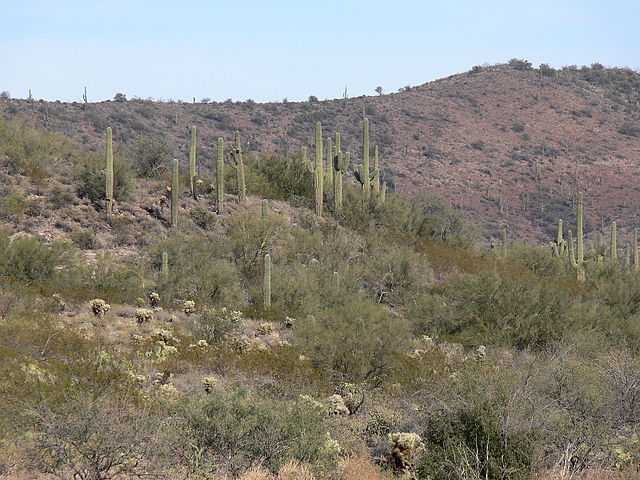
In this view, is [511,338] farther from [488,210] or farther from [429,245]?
[488,210]

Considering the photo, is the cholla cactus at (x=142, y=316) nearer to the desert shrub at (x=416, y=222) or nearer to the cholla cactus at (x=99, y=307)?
the cholla cactus at (x=99, y=307)

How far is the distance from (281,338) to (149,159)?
15228mm

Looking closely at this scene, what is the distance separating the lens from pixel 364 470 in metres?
8.96

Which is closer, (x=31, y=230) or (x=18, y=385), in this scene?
(x=18, y=385)

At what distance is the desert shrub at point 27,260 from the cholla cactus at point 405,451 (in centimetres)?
1202

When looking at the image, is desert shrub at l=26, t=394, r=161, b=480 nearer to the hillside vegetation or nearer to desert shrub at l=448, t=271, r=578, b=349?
the hillside vegetation

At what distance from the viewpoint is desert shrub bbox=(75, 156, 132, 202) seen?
25.6 meters

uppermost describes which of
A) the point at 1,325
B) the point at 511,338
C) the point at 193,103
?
the point at 193,103

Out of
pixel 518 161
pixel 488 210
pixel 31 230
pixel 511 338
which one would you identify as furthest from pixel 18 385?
pixel 518 161

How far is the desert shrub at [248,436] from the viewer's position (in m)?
8.44

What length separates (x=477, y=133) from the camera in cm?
7262

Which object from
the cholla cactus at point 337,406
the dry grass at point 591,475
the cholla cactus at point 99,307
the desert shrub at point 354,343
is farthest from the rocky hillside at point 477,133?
the dry grass at point 591,475

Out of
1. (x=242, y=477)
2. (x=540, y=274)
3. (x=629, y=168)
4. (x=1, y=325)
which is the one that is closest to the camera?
(x=242, y=477)

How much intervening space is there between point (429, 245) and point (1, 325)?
69.1 feet
